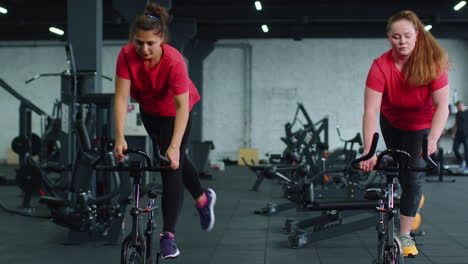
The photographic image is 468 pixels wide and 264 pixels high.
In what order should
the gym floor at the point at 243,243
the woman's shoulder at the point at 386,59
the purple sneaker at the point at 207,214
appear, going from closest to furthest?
the woman's shoulder at the point at 386,59, the purple sneaker at the point at 207,214, the gym floor at the point at 243,243

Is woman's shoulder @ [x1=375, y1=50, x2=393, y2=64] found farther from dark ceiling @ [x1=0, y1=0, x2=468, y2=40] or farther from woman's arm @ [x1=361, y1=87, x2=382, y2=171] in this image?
dark ceiling @ [x1=0, y1=0, x2=468, y2=40]

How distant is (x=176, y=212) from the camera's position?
7.74 ft

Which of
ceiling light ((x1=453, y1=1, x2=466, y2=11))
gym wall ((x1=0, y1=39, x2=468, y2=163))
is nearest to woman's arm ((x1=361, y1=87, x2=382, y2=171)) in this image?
ceiling light ((x1=453, y1=1, x2=466, y2=11))

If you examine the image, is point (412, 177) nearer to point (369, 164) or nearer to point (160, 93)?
point (369, 164)

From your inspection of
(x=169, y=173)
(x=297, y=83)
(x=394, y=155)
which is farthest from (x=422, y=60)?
(x=297, y=83)

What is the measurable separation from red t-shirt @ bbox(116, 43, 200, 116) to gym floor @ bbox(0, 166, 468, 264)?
1.32 metres

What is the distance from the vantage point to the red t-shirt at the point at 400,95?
2334 millimetres

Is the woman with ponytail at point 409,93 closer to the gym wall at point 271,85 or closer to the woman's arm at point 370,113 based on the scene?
the woman's arm at point 370,113

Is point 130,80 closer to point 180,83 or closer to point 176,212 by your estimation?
point 180,83

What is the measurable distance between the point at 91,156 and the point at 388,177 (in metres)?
2.41

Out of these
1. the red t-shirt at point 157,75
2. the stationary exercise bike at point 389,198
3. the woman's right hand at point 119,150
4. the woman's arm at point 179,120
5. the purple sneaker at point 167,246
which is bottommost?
the purple sneaker at point 167,246

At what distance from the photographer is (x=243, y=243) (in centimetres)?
393

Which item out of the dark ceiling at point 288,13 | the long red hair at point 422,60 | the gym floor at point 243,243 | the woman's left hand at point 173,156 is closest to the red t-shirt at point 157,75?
the woman's left hand at point 173,156

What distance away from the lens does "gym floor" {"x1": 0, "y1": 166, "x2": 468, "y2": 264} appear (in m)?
3.43
